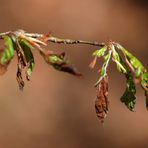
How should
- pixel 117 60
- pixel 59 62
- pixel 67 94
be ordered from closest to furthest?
pixel 59 62, pixel 117 60, pixel 67 94

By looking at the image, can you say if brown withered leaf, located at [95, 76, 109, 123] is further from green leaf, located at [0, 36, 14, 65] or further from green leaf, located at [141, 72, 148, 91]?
green leaf, located at [0, 36, 14, 65]

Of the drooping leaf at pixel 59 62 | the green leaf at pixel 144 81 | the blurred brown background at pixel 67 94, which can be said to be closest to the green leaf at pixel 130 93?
the green leaf at pixel 144 81

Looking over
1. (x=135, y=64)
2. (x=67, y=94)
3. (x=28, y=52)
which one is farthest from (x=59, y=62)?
(x=67, y=94)

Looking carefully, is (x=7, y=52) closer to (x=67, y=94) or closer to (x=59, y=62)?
(x=59, y=62)

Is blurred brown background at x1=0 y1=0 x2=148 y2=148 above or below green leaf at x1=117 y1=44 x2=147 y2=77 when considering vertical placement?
above

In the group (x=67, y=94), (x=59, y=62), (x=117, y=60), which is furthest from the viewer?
(x=67, y=94)

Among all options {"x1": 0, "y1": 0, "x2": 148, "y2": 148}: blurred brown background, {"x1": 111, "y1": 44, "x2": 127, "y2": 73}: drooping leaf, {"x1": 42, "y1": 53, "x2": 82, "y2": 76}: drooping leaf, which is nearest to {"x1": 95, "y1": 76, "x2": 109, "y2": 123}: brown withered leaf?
{"x1": 111, "y1": 44, "x2": 127, "y2": 73}: drooping leaf
